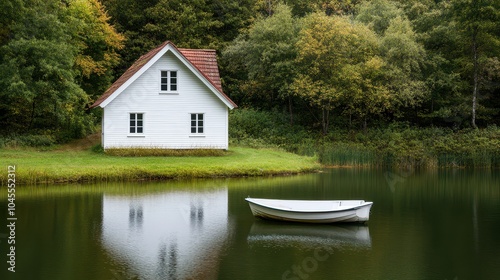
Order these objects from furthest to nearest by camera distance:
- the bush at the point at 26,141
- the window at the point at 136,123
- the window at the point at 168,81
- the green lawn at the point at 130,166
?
1. the window at the point at 168,81
2. the window at the point at 136,123
3. the bush at the point at 26,141
4. the green lawn at the point at 130,166

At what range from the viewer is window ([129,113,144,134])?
3747 cm

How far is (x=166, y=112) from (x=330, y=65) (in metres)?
14.8

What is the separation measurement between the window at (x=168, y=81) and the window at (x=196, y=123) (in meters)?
2.21

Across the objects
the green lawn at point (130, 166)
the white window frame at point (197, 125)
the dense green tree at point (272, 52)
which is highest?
the dense green tree at point (272, 52)

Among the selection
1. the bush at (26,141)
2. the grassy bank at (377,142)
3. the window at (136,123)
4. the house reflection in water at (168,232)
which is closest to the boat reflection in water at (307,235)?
the house reflection in water at (168,232)

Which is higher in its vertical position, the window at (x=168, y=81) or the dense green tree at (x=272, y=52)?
the dense green tree at (x=272, y=52)

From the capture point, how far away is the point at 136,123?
37.5m

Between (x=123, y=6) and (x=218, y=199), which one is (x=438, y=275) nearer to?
(x=218, y=199)

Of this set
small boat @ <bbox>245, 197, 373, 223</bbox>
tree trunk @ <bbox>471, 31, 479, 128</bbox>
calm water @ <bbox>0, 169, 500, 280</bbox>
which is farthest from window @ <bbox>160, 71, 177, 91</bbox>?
tree trunk @ <bbox>471, 31, 479, 128</bbox>

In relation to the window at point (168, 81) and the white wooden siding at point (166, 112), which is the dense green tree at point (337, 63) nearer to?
the white wooden siding at point (166, 112)

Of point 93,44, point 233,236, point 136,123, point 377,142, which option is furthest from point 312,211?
point 93,44

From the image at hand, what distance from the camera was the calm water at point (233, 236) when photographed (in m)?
14.1

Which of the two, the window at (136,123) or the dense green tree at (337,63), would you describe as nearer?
the window at (136,123)

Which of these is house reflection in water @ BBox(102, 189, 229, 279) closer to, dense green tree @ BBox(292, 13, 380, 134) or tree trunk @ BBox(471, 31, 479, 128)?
dense green tree @ BBox(292, 13, 380, 134)
